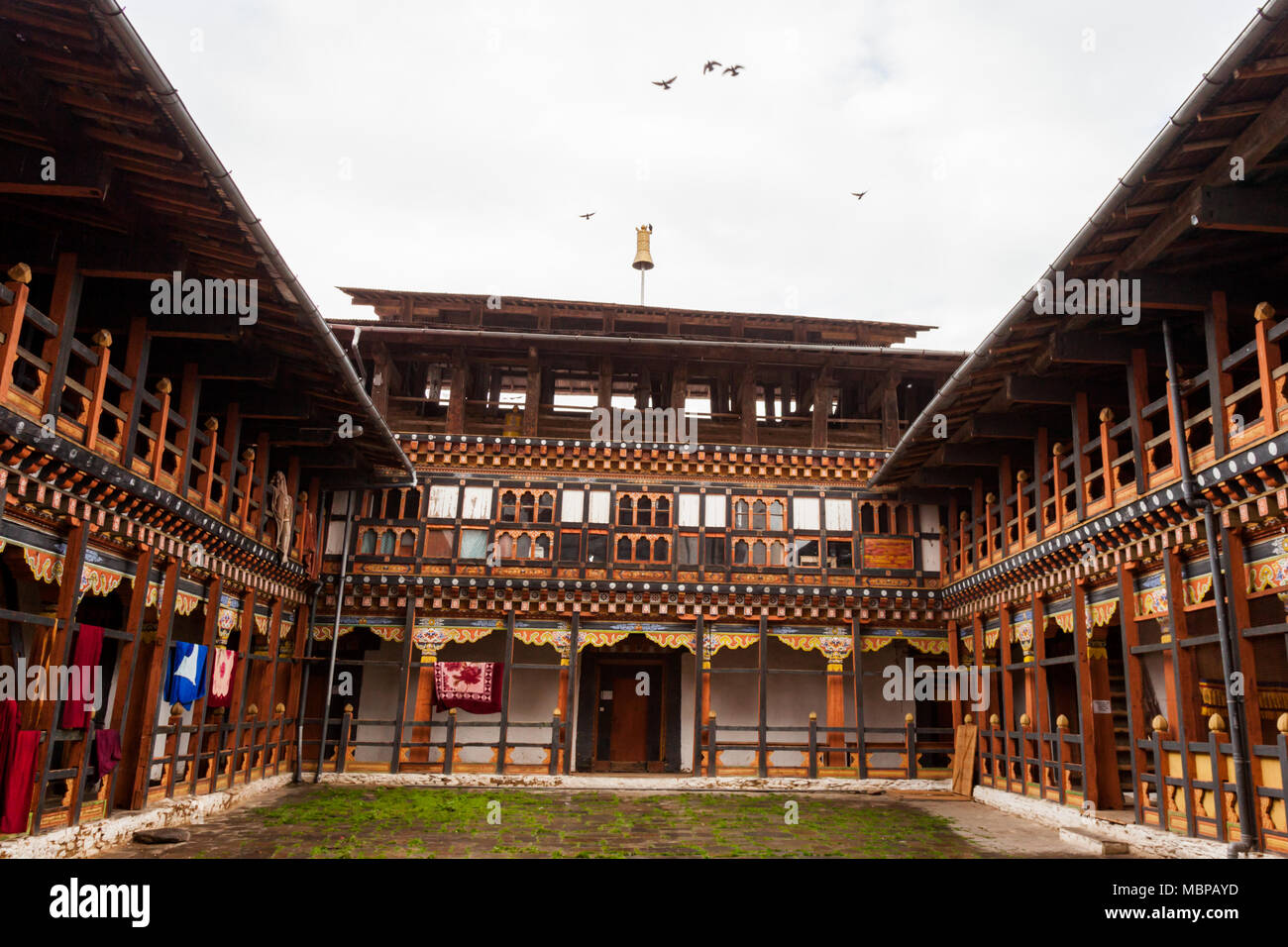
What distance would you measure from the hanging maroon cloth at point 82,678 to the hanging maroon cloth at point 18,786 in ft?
3.10

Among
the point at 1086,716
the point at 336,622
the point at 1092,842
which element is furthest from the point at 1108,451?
the point at 336,622

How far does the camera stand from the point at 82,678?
10734mm

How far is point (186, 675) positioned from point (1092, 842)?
13.6 metres

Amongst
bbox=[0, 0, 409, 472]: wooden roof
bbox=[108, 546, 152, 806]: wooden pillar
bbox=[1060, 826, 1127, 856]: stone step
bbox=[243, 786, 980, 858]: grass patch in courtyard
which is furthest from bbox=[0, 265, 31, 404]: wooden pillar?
bbox=[1060, 826, 1127, 856]: stone step

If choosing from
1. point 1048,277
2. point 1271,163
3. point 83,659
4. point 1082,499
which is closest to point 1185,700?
point 1082,499

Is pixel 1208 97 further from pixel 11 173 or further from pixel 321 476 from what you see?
pixel 321 476

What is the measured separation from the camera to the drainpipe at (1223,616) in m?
9.74

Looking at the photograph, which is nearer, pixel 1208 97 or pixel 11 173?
pixel 1208 97

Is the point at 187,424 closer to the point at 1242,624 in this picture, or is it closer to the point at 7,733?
the point at 7,733

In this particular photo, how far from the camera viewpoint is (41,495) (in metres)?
9.93

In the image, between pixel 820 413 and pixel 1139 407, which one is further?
pixel 820 413

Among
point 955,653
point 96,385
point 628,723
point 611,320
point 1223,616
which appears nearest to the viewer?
point 1223,616

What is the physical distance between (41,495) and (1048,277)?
12.4 meters

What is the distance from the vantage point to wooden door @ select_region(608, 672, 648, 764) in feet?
73.4
